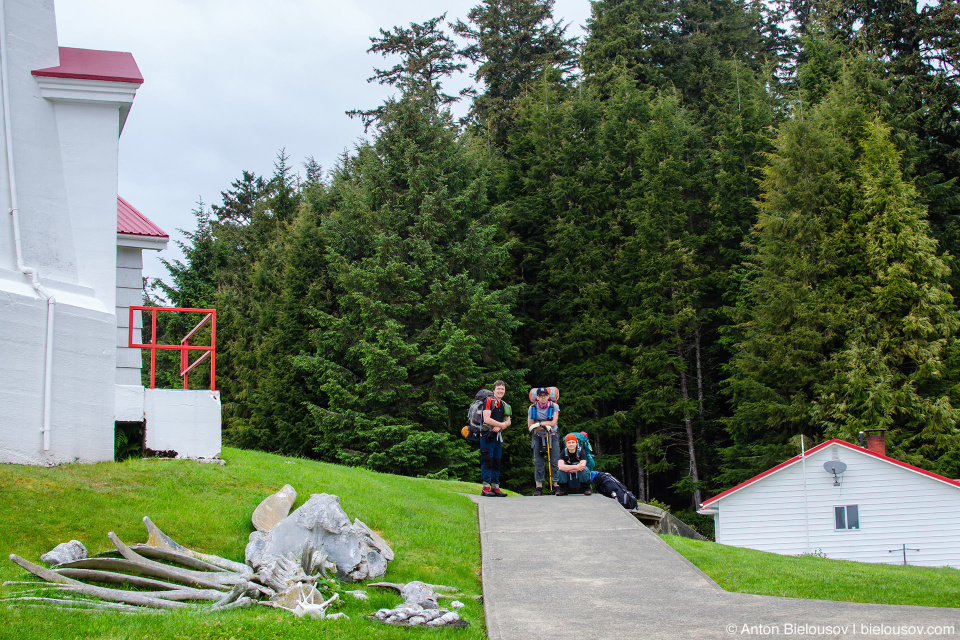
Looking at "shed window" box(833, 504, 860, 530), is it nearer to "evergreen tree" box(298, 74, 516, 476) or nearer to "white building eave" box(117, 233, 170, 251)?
"evergreen tree" box(298, 74, 516, 476)

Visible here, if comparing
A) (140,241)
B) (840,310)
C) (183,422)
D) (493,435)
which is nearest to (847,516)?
(840,310)

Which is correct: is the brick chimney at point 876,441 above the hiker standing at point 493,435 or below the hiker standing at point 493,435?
below

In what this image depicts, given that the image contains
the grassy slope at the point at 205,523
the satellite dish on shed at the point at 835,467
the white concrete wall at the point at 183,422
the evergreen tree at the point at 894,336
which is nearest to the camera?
the grassy slope at the point at 205,523

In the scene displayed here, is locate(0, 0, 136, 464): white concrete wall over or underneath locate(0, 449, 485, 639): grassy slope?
over

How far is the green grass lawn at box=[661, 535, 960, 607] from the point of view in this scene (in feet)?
27.7

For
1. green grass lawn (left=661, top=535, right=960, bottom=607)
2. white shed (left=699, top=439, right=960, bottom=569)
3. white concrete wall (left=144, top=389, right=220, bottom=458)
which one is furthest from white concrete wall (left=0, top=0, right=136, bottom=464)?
white shed (left=699, top=439, right=960, bottom=569)

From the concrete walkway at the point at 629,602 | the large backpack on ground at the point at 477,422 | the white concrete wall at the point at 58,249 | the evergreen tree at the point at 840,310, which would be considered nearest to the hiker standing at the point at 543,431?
the large backpack on ground at the point at 477,422

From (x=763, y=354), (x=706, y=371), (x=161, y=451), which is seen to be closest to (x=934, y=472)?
(x=763, y=354)

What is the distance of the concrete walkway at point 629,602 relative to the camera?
A: 21.5 feet

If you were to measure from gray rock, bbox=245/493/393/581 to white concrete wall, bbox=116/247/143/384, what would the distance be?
6840 millimetres

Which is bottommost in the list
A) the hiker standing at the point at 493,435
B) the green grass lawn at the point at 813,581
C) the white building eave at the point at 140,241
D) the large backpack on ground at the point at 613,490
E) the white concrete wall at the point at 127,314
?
the green grass lawn at the point at 813,581

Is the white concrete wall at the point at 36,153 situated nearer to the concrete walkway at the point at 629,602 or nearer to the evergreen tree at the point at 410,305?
the concrete walkway at the point at 629,602

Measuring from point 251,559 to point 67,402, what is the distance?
380 centimetres

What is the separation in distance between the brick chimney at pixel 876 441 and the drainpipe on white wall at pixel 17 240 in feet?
65.8
